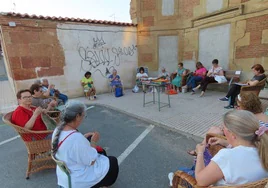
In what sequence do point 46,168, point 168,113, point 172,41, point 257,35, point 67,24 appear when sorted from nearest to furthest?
1. point 46,168
2. point 168,113
3. point 257,35
4. point 67,24
5. point 172,41

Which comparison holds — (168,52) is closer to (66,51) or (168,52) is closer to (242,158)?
(66,51)

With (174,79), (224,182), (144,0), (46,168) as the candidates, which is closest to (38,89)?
(46,168)

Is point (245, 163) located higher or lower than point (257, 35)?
lower

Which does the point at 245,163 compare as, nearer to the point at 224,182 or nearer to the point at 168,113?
the point at 224,182

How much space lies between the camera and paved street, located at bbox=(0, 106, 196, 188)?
225 centimetres

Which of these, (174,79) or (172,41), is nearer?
(174,79)

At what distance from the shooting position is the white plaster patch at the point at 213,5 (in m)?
6.17

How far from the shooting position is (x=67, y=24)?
21.0ft

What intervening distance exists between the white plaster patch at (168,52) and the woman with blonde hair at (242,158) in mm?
6993

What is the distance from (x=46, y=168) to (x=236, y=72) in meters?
6.19

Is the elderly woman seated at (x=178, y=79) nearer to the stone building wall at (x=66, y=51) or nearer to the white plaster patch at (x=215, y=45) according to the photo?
the white plaster patch at (x=215, y=45)

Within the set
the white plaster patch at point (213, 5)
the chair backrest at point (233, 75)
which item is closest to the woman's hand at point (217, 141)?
the chair backrest at point (233, 75)

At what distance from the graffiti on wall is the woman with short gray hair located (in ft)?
18.4

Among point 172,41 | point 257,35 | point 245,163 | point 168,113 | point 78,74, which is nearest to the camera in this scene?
point 245,163
